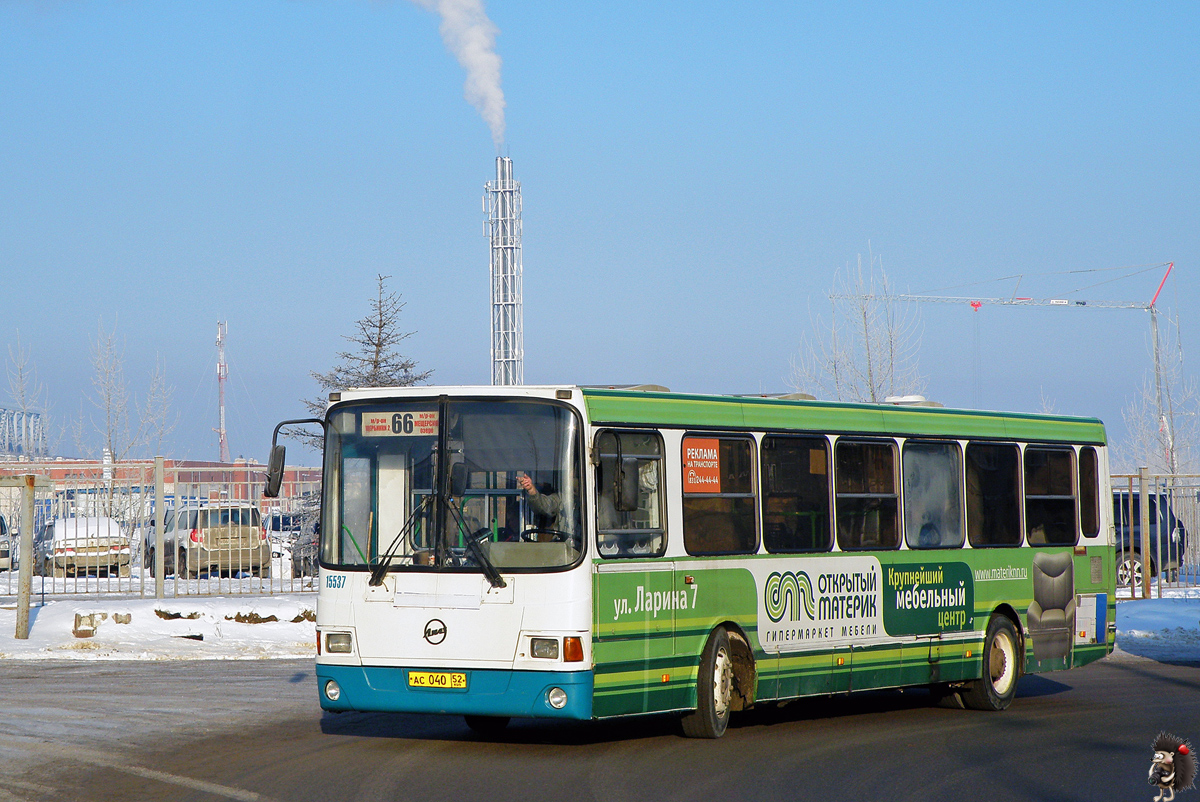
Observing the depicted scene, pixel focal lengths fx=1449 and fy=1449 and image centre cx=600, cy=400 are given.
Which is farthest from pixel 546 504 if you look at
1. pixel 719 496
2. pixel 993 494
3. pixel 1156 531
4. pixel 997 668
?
pixel 1156 531

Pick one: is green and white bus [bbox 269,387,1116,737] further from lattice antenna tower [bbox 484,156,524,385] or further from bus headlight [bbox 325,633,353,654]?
lattice antenna tower [bbox 484,156,524,385]

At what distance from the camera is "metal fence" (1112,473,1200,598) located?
25.0m

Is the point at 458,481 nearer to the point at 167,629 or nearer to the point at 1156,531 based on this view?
the point at 167,629

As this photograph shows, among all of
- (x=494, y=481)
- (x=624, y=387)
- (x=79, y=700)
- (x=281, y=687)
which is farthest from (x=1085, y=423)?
(x=79, y=700)

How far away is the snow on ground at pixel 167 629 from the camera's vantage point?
18906mm

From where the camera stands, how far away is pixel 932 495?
13430 mm

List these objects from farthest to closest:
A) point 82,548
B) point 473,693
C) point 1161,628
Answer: point 82,548, point 1161,628, point 473,693

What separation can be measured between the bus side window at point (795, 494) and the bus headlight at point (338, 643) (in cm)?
342

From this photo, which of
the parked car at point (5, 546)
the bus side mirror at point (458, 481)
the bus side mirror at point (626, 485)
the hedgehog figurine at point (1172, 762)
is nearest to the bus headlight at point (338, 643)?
the bus side mirror at point (458, 481)

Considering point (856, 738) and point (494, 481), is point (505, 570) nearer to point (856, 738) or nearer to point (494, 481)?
point (494, 481)

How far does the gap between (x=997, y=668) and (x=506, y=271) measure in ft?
229

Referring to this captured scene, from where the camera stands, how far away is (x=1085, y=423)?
15305 mm

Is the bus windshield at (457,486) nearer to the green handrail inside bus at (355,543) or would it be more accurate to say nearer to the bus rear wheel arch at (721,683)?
the green handrail inside bus at (355,543)

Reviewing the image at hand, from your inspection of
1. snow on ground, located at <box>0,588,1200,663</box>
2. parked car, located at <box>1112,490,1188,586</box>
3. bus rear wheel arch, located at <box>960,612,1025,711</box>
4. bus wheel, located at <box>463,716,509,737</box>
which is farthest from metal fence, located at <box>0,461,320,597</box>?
parked car, located at <box>1112,490,1188,586</box>
